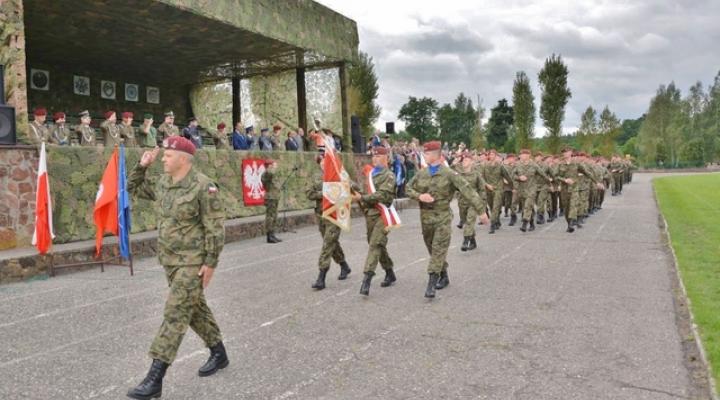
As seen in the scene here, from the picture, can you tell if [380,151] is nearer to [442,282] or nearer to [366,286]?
[366,286]

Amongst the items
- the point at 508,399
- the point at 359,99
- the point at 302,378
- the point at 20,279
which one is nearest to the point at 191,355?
the point at 302,378

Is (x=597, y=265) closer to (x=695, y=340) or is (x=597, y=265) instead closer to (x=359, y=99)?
(x=695, y=340)

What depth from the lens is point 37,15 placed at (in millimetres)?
16969

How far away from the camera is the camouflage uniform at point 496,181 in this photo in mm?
16672

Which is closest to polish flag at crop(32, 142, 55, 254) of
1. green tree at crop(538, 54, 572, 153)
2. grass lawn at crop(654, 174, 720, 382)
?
grass lawn at crop(654, 174, 720, 382)

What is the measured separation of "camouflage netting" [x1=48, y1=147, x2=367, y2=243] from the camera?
12.1 m

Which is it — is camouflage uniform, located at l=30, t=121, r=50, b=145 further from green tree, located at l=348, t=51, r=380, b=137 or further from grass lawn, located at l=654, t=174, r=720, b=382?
green tree, located at l=348, t=51, r=380, b=137

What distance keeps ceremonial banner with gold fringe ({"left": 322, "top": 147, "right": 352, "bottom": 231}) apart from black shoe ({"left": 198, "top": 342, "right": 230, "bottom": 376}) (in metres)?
3.46

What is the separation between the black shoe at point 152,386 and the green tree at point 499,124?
81.8 metres

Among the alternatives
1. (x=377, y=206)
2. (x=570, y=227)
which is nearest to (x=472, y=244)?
(x=570, y=227)

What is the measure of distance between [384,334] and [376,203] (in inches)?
104

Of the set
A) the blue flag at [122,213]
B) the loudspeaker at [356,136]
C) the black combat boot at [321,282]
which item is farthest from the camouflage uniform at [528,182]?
the blue flag at [122,213]

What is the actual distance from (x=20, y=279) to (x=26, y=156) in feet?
8.44

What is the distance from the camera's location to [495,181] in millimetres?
17297
